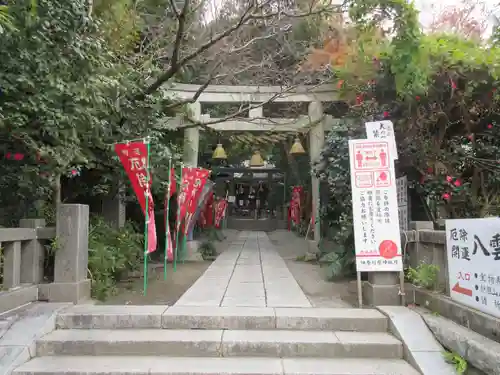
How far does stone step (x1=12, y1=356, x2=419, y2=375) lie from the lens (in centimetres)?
387

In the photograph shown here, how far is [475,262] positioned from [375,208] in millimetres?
1673

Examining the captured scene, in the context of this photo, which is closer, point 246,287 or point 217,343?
point 217,343

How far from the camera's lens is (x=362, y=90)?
7.24 metres

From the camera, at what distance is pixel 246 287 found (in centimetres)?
668

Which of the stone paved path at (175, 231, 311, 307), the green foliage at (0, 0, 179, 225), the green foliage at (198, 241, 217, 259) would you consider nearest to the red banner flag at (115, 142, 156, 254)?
the green foliage at (0, 0, 179, 225)

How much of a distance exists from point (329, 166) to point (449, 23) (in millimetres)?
3685

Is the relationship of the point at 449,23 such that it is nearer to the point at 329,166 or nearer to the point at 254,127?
the point at 329,166

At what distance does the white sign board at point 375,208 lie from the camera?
5359mm

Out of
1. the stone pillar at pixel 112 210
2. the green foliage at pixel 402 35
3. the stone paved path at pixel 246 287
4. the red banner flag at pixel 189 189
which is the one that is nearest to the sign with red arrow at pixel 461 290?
the stone paved path at pixel 246 287

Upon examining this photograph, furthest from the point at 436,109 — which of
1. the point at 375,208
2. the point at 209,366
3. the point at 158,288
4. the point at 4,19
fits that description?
the point at 4,19

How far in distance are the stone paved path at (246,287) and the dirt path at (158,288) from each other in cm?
26

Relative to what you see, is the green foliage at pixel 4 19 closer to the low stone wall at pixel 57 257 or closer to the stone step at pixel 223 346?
the low stone wall at pixel 57 257

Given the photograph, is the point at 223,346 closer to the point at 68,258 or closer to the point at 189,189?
the point at 68,258

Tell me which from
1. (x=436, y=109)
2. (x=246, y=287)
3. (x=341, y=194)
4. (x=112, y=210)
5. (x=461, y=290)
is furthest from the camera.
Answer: (x=112, y=210)
